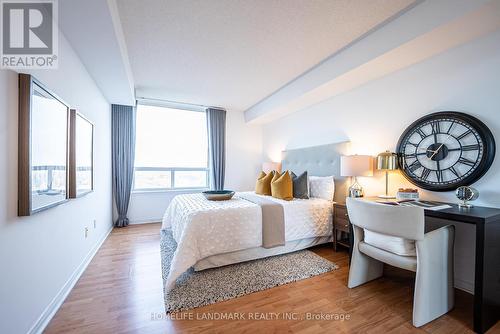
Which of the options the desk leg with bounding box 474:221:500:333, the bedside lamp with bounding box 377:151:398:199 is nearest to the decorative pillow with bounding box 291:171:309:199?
the bedside lamp with bounding box 377:151:398:199

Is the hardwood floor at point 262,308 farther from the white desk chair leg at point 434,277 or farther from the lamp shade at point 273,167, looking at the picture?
the lamp shade at point 273,167

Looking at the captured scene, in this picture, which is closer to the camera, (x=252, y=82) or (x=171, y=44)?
(x=171, y=44)

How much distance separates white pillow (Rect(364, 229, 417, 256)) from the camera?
1.55 m

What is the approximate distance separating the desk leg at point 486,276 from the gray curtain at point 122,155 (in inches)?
181

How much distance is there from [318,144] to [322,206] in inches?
48.0

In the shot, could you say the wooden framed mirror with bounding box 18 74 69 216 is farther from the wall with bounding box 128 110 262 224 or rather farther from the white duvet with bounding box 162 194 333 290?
the wall with bounding box 128 110 262 224

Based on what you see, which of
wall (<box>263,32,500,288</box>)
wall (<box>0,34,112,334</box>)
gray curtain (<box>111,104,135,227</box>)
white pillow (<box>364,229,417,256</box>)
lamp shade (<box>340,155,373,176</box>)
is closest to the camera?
wall (<box>0,34,112,334</box>)

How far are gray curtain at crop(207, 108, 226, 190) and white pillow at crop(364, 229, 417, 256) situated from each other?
3.38 metres

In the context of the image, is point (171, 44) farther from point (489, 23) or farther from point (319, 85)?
point (489, 23)

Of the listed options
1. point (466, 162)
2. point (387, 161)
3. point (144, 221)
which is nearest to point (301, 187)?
point (387, 161)

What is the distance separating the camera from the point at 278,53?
2.44 metres

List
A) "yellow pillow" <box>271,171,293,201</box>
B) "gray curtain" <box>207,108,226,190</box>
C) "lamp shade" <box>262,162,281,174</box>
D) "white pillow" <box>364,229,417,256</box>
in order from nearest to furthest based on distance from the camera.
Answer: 1. "white pillow" <box>364,229,417,256</box>
2. "yellow pillow" <box>271,171,293,201</box>
3. "lamp shade" <box>262,162,281,174</box>
4. "gray curtain" <box>207,108,226,190</box>

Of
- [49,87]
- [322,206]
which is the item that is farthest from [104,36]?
[322,206]

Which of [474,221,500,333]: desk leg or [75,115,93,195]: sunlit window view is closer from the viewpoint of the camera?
[474,221,500,333]: desk leg
